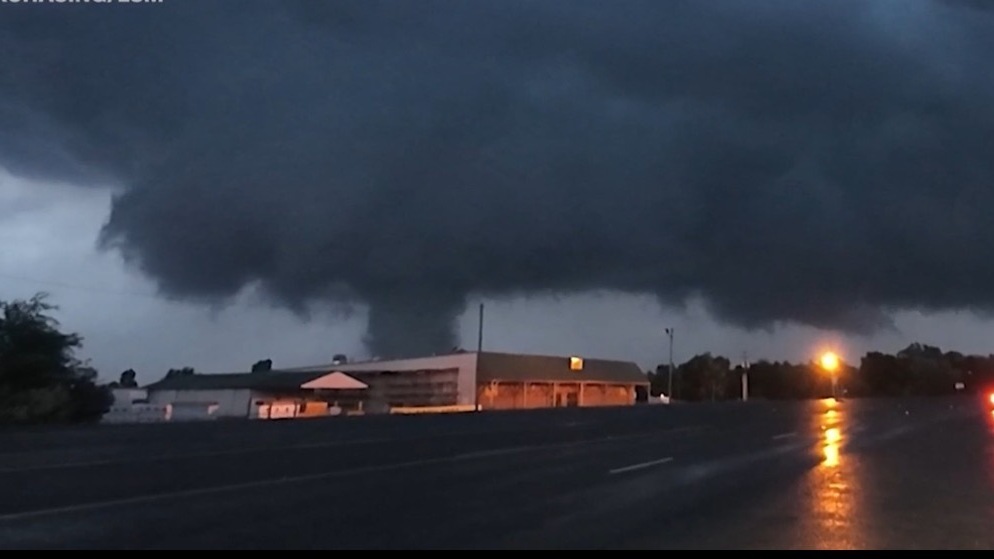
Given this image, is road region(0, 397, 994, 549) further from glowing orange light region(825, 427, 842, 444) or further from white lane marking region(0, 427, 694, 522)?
glowing orange light region(825, 427, 842, 444)

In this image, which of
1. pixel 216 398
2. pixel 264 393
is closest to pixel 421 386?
pixel 264 393

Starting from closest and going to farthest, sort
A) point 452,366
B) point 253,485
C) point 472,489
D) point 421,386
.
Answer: point 472,489, point 253,485, point 452,366, point 421,386

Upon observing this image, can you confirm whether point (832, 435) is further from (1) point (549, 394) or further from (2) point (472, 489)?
(1) point (549, 394)

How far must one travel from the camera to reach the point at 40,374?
40.8 metres

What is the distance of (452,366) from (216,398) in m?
16.5

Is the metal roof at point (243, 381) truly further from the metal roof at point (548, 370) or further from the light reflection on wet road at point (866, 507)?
the light reflection on wet road at point (866, 507)

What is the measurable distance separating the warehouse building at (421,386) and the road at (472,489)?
28.0 m

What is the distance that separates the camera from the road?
41.8 feet

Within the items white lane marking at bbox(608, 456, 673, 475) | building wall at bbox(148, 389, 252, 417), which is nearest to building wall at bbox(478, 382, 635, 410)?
building wall at bbox(148, 389, 252, 417)

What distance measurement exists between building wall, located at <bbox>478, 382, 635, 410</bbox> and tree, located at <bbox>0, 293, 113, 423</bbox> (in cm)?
3074

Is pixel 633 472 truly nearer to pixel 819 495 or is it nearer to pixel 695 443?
pixel 819 495

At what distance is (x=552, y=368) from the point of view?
78250mm

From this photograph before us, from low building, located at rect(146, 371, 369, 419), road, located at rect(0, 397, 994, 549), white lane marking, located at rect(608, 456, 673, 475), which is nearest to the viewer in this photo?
road, located at rect(0, 397, 994, 549)

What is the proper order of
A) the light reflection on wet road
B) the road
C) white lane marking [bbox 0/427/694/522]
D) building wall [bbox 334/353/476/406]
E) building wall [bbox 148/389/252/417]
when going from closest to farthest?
the light reflection on wet road, the road, white lane marking [bbox 0/427/694/522], building wall [bbox 148/389/252/417], building wall [bbox 334/353/476/406]
